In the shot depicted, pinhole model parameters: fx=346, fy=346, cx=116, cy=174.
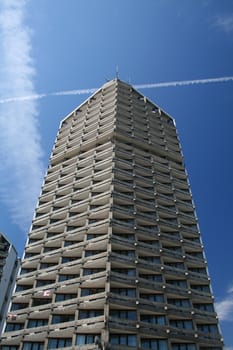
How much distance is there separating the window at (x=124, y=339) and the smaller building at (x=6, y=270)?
1417 inches

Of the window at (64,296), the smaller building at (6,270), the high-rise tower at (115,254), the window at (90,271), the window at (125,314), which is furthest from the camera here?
the smaller building at (6,270)

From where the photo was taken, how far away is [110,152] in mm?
60875

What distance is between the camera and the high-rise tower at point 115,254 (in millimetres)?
39375

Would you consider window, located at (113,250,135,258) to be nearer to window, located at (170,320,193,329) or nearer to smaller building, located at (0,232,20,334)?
window, located at (170,320,193,329)

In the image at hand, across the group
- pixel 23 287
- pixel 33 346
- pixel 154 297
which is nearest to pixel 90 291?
pixel 154 297

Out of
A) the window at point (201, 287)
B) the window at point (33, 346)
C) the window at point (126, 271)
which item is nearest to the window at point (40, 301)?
the window at point (33, 346)

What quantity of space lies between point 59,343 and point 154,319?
36.6 ft

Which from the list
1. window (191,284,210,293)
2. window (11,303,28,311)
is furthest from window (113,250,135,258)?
window (11,303,28,311)

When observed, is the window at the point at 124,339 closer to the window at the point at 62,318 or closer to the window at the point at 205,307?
the window at the point at 62,318

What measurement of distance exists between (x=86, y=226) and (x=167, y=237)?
39.0 feet

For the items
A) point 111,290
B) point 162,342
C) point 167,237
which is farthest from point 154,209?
point 162,342

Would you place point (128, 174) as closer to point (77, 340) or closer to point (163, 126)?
point (163, 126)

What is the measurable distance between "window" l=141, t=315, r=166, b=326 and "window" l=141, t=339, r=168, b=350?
6.78ft

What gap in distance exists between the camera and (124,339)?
37312mm
